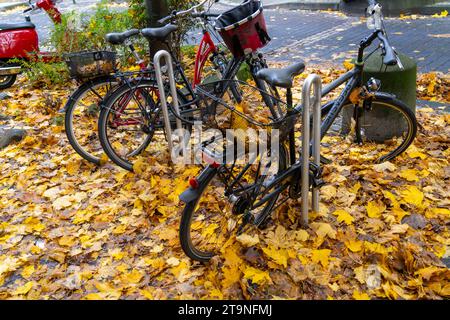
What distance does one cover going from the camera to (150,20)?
5.60 m

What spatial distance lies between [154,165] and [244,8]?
1741 millimetres

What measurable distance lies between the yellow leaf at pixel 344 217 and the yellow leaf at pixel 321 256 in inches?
15.7

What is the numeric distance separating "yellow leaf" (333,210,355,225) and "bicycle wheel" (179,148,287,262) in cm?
56

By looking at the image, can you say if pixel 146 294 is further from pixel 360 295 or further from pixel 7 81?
pixel 7 81

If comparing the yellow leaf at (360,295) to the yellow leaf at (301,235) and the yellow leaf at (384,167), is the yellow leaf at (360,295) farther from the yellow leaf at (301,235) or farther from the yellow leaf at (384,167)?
the yellow leaf at (384,167)

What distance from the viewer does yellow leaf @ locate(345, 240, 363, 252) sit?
3000 mm

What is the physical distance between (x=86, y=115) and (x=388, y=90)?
3.44 meters

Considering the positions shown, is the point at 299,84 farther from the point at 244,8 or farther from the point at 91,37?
the point at 91,37

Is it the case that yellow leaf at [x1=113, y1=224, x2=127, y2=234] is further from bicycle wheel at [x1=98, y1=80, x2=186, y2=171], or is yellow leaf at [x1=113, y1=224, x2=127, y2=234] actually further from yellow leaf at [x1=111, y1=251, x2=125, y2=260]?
bicycle wheel at [x1=98, y1=80, x2=186, y2=171]

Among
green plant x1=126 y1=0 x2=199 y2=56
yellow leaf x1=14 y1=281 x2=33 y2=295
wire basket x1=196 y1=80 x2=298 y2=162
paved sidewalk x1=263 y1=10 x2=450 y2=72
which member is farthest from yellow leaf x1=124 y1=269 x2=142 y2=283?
paved sidewalk x1=263 y1=10 x2=450 y2=72

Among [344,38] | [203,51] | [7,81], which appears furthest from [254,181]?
[344,38]

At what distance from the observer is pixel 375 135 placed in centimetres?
434

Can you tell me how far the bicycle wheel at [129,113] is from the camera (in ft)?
13.3
